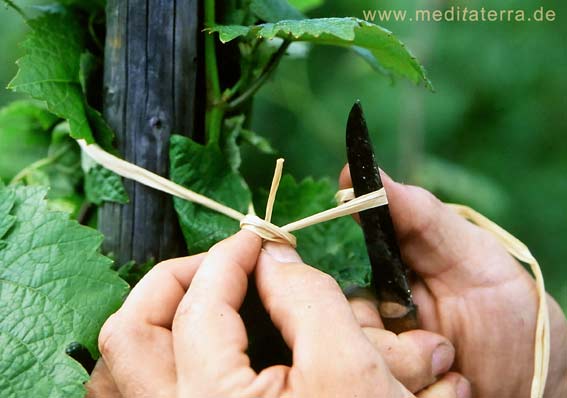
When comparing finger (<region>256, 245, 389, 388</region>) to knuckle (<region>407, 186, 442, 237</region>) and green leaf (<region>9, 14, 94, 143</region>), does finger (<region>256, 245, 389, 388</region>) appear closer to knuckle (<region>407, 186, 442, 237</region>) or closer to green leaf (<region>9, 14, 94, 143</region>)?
knuckle (<region>407, 186, 442, 237</region>)

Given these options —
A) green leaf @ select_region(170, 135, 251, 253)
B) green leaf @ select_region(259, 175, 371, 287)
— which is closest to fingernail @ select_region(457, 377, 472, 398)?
green leaf @ select_region(259, 175, 371, 287)

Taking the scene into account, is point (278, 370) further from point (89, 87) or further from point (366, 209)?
point (89, 87)

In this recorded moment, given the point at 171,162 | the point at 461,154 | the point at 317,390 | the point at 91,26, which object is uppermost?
the point at 91,26

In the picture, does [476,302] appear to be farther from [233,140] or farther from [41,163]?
[41,163]

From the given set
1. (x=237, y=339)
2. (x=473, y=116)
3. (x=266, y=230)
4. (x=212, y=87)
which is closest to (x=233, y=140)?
(x=212, y=87)

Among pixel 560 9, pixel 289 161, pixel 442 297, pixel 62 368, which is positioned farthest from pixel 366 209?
pixel 560 9

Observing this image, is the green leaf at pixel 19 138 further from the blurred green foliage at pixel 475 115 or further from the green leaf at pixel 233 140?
the blurred green foliage at pixel 475 115
